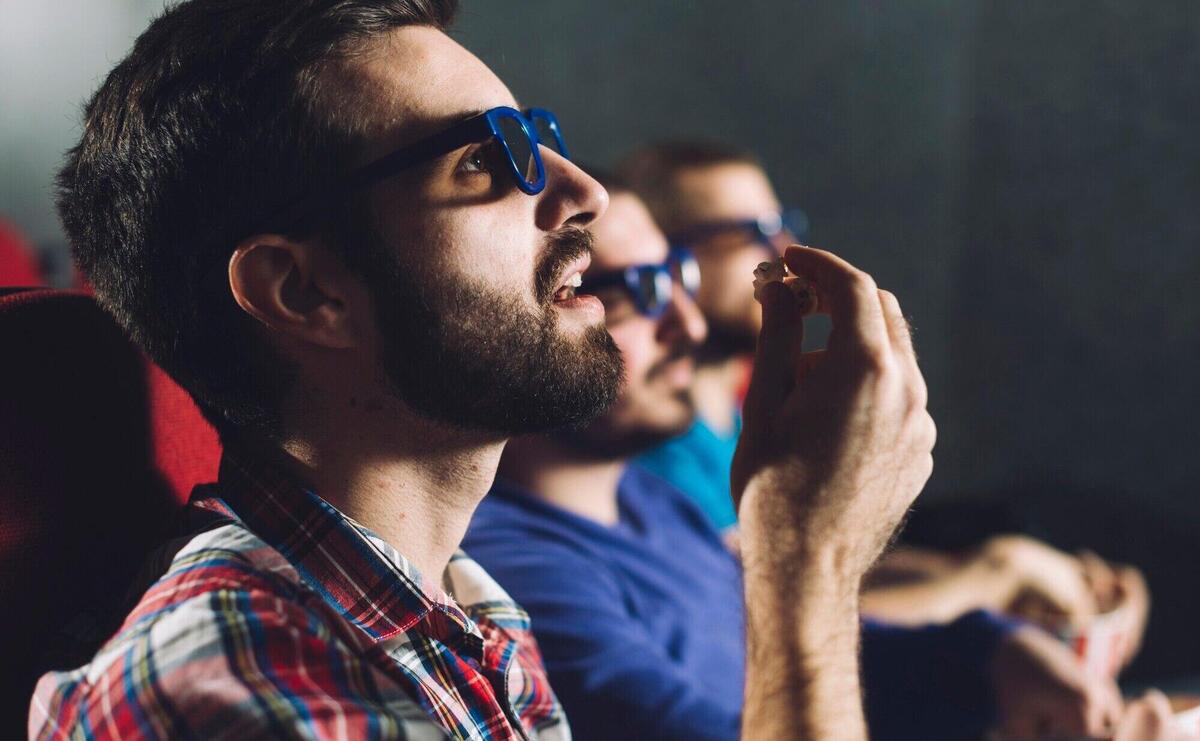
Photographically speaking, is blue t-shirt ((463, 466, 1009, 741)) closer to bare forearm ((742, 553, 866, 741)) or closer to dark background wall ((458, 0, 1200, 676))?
bare forearm ((742, 553, 866, 741))

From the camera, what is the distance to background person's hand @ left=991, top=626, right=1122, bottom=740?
4.14 feet

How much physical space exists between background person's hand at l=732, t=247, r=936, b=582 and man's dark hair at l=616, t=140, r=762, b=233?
1182 mm

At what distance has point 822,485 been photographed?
2.55ft

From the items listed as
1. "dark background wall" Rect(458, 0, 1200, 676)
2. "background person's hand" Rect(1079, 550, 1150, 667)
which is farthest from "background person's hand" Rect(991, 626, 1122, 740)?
"dark background wall" Rect(458, 0, 1200, 676)

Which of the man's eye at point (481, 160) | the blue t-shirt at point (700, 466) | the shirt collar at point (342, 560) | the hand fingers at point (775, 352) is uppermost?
the man's eye at point (481, 160)

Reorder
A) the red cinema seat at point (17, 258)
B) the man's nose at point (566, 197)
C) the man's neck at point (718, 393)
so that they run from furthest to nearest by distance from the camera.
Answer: the man's neck at point (718, 393), the red cinema seat at point (17, 258), the man's nose at point (566, 197)

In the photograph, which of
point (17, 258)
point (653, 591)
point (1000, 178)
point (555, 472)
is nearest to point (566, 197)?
point (555, 472)

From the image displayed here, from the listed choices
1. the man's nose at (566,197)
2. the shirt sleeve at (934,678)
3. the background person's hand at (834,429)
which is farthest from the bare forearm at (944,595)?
the man's nose at (566,197)

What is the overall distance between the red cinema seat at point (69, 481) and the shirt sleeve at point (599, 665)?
41 cm

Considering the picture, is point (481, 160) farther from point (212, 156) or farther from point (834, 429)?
point (834, 429)

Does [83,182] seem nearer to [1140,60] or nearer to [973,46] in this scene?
[1140,60]

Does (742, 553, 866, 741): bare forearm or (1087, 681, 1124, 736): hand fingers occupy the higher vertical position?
(742, 553, 866, 741): bare forearm

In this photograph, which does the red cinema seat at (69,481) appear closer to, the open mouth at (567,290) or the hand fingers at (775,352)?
the open mouth at (567,290)

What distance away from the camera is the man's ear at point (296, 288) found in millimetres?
782
